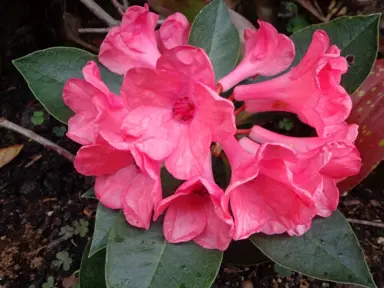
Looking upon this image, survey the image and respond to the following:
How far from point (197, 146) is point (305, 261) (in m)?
0.33

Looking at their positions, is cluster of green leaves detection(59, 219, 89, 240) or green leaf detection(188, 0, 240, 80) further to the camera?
cluster of green leaves detection(59, 219, 89, 240)

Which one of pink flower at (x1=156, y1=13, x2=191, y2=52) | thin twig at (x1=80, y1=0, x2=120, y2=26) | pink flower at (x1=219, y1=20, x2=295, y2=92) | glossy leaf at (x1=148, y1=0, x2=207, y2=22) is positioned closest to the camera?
pink flower at (x1=219, y1=20, x2=295, y2=92)

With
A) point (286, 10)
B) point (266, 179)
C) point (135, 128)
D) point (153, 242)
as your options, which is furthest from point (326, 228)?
point (286, 10)

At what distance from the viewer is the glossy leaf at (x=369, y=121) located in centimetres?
119

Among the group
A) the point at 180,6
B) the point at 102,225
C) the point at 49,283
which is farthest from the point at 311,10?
the point at 49,283

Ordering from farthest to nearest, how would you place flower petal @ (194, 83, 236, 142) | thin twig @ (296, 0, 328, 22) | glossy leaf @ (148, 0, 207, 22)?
thin twig @ (296, 0, 328, 22), glossy leaf @ (148, 0, 207, 22), flower petal @ (194, 83, 236, 142)

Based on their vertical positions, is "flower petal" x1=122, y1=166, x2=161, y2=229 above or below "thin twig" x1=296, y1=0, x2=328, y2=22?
below

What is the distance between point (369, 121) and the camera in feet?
4.04

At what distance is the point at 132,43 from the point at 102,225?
349 millimetres

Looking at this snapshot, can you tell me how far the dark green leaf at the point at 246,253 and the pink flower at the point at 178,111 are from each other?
1.37ft

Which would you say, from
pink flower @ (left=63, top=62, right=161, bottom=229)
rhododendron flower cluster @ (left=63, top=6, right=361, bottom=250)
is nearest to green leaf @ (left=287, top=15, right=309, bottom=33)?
rhododendron flower cluster @ (left=63, top=6, right=361, bottom=250)

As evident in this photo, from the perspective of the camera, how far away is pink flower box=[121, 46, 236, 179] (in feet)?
2.68

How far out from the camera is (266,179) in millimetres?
900

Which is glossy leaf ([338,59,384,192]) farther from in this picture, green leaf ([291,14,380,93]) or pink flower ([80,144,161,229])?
pink flower ([80,144,161,229])
